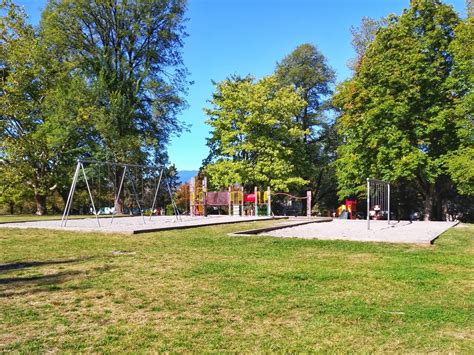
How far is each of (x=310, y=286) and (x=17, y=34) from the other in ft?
106

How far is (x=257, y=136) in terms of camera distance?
3425 cm

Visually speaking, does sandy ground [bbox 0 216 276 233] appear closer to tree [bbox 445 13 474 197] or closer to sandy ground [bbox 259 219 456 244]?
sandy ground [bbox 259 219 456 244]

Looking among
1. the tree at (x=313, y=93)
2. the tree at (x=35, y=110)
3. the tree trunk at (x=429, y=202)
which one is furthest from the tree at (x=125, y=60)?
the tree trunk at (x=429, y=202)

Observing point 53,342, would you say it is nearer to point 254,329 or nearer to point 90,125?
point 254,329

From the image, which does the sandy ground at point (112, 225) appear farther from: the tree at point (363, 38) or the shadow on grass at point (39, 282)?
the tree at point (363, 38)

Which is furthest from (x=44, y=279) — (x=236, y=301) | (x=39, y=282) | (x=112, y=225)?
(x=112, y=225)

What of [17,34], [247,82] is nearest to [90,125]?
[17,34]

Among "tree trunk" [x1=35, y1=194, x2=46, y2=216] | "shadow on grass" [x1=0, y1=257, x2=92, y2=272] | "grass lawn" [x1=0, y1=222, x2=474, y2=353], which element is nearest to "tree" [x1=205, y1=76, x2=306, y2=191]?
"tree trunk" [x1=35, y1=194, x2=46, y2=216]

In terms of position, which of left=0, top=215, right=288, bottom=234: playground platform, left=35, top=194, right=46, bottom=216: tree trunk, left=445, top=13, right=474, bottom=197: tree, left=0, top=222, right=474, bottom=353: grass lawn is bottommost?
left=0, top=222, right=474, bottom=353: grass lawn

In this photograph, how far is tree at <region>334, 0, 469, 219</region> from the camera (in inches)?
1047

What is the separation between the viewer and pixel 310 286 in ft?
19.5

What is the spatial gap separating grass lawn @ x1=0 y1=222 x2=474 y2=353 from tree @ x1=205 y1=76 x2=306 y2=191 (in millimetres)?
23962

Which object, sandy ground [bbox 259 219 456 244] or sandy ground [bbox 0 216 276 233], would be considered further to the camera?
sandy ground [bbox 0 216 276 233]

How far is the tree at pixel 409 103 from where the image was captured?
1047 inches
